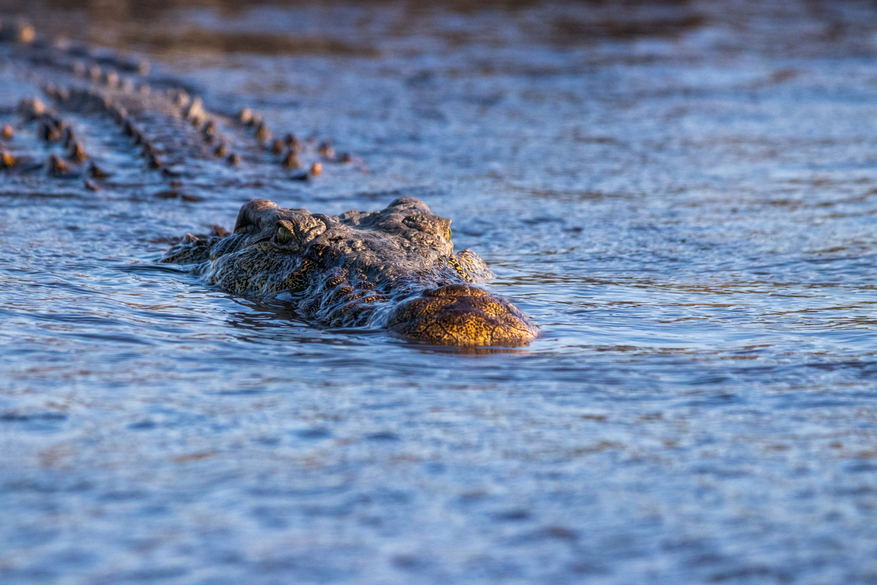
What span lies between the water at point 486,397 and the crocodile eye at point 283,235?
0.53 meters

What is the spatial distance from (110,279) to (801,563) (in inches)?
176

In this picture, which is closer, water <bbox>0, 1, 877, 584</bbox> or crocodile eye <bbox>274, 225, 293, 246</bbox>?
water <bbox>0, 1, 877, 584</bbox>

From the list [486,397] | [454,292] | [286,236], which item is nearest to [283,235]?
[286,236]

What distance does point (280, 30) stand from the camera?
886 inches

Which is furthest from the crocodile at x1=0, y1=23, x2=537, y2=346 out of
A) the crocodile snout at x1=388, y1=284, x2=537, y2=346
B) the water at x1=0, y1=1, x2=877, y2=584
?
the water at x1=0, y1=1, x2=877, y2=584

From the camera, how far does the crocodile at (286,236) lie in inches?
187

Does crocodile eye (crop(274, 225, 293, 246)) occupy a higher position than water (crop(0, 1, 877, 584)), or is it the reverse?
crocodile eye (crop(274, 225, 293, 246))

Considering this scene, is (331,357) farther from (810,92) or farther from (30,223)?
Result: (810,92)

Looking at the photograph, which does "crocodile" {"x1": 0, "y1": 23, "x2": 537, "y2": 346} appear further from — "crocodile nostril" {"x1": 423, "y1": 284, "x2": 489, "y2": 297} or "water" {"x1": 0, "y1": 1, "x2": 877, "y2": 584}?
"water" {"x1": 0, "y1": 1, "x2": 877, "y2": 584}

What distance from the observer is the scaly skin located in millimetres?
4630

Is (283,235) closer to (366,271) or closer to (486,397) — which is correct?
(366,271)

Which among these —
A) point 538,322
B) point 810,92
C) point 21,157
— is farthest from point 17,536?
point 810,92

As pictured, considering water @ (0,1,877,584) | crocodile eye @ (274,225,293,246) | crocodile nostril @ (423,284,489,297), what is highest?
crocodile eye @ (274,225,293,246)

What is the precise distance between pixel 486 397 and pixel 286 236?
2275 millimetres
